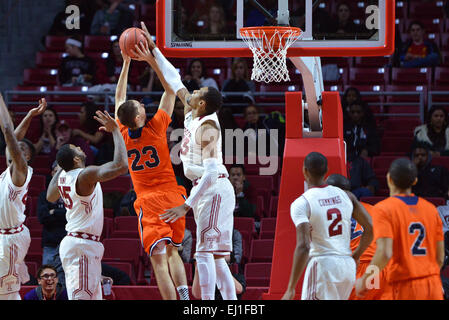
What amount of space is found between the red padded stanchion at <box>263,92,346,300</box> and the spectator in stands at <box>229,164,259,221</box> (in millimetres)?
2396

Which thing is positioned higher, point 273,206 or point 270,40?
point 270,40

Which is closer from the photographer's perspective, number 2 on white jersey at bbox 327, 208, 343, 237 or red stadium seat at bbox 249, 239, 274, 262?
number 2 on white jersey at bbox 327, 208, 343, 237

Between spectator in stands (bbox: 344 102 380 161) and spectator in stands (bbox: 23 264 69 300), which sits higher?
spectator in stands (bbox: 344 102 380 161)

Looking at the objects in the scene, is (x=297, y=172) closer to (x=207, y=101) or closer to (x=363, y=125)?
(x=207, y=101)

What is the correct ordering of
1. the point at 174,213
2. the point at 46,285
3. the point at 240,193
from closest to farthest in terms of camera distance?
1. the point at 174,213
2. the point at 46,285
3. the point at 240,193

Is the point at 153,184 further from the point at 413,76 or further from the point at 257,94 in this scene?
the point at 413,76

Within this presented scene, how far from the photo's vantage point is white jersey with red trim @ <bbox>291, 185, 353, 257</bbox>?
700 cm

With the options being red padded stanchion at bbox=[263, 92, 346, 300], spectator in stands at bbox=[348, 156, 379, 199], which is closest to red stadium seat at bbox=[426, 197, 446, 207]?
spectator in stands at bbox=[348, 156, 379, 199]

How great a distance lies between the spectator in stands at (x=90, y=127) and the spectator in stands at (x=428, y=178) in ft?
14.0

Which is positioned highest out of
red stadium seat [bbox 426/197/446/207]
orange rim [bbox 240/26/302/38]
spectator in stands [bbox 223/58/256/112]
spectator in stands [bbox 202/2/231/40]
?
spectator in stands [bbox 202/2/231/40]

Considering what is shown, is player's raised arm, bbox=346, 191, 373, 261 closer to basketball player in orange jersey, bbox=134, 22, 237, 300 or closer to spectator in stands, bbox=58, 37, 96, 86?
basketball player in orange jersey, bbox=134, 22, 237, 300

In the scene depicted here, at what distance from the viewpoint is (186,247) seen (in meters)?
10.6

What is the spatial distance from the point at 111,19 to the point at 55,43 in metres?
1.12

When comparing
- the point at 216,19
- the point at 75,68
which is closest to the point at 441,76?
the point at 216,19
